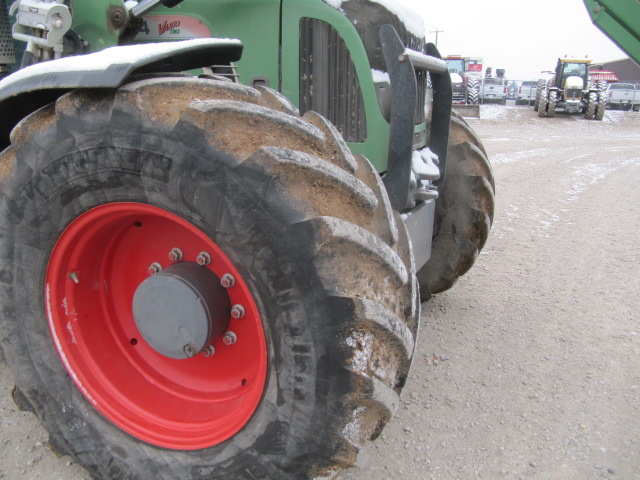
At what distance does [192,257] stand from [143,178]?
0.43 metres

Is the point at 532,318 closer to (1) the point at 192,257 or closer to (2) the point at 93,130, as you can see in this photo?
(1) the point at 192,257

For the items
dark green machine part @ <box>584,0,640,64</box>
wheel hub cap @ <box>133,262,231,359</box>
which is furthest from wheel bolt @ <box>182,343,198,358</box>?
dark green machine part @ <box>584,0,640,64</box>

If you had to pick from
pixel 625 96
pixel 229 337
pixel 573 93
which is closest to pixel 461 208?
pixel 229 337

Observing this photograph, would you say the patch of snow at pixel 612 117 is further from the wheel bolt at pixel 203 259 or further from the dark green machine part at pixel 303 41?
the wheel bolt at pixel 203 259

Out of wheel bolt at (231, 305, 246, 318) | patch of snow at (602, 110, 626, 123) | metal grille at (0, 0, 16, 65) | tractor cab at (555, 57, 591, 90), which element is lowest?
patch of snow at (602, 110, 626, 123)

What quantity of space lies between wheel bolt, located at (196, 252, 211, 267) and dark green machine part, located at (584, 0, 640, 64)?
8.87ft

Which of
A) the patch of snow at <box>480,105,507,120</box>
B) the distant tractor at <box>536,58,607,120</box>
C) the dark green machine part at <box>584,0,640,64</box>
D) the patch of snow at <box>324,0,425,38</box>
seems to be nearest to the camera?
the patch of snow at <box>324,0,425,38</box>

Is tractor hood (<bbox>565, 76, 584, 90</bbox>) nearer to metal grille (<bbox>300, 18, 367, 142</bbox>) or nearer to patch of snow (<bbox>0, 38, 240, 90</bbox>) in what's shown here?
metal grille (<bbox>300, 18, 367, 142</bbox>)

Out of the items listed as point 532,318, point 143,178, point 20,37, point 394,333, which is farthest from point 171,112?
point 532,318

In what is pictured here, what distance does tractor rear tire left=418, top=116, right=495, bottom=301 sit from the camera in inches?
135

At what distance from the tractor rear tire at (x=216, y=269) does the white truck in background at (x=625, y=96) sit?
35.1 m

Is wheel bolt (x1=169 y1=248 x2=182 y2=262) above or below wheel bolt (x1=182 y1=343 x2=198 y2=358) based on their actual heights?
above

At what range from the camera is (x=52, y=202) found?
182cm

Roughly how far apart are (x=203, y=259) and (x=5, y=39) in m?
1.81
